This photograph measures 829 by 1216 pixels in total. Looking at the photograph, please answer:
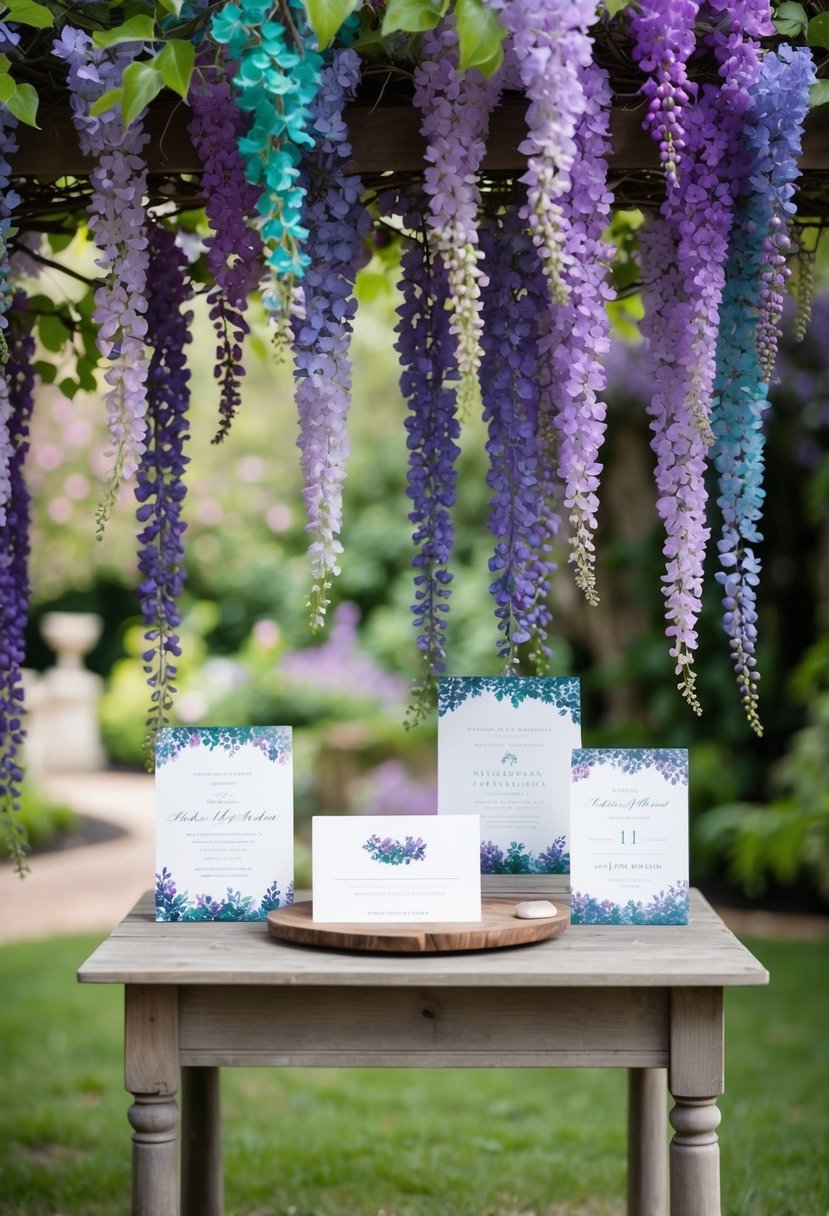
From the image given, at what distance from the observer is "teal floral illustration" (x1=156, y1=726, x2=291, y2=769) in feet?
5.95

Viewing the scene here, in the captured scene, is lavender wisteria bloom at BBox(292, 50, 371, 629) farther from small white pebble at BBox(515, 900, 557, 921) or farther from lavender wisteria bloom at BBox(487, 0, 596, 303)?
small white pebble at BBox(515, 900, 557, 921)

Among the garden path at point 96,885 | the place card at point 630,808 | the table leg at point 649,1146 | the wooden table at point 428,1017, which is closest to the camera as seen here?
the wooden table at point 428,1017

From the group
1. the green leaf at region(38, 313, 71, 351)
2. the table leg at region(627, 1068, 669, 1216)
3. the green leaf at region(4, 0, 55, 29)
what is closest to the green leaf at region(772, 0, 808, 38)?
the green leaf at region(4, 0, 55, 29)

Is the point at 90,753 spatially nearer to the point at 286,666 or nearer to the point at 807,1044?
the point at 286,666

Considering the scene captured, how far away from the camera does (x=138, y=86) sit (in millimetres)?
1513

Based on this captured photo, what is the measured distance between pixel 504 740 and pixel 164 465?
66 centimetres

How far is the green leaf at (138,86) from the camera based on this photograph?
1.51 meters

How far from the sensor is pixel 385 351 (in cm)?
886

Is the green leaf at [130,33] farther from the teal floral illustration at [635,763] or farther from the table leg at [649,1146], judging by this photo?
the table leg at [649,1146]

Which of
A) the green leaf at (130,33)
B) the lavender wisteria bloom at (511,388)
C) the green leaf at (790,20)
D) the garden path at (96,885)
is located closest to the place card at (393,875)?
the lavender wisteria bloom at (511,388)

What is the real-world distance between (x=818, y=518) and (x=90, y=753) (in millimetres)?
7039

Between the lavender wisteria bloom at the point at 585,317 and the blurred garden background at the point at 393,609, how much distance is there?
390 millimetres

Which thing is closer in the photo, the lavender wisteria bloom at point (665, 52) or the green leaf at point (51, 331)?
the lavender wisteria bloom at point (665, 52)

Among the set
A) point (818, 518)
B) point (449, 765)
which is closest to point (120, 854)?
point (818, 518)
